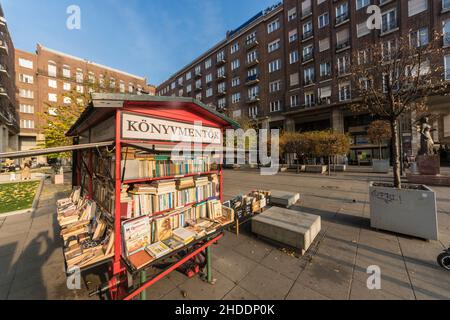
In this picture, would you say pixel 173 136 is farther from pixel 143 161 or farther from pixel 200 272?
pixel 200 272

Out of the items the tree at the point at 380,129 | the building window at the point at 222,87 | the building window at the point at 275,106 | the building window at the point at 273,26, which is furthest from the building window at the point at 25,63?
the tree at the point at 380,129

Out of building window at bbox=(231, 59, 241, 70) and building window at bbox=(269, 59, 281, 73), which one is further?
building window at bbox=(231, 59, 241, 70)

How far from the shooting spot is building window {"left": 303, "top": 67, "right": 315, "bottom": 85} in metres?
25.0

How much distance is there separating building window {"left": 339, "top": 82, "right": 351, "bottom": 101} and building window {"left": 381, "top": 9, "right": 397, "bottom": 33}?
6.60 meters

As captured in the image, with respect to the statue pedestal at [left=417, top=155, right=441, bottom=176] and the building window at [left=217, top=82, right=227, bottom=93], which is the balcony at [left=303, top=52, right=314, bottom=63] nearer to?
the building window at [left=217, top=82, right=227, bottom=93]

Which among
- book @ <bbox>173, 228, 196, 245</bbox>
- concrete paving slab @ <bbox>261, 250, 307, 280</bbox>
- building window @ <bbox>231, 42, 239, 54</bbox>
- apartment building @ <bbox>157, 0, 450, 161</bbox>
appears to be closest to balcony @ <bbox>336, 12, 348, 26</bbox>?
apartment building @ <bbox>157, 0, 450, 161</bbox>

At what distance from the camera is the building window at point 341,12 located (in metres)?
22.3

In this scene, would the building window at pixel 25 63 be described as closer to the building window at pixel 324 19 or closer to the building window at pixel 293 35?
the building window at pixel 293 35

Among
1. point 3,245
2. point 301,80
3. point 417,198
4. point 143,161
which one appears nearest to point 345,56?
point 301,80

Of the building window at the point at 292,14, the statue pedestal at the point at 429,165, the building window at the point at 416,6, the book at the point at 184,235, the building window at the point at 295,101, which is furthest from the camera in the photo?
the building window at the point at 292,14

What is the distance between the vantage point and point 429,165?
35.0ft

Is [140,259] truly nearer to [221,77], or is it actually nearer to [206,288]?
[206,288]

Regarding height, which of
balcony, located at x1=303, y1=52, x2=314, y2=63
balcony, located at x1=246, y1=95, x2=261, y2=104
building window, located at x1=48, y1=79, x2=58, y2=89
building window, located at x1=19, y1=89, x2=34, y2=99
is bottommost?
balcony, located at x1=246, y1=95, x2=261, y2=104

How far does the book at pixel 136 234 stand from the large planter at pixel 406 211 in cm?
575
